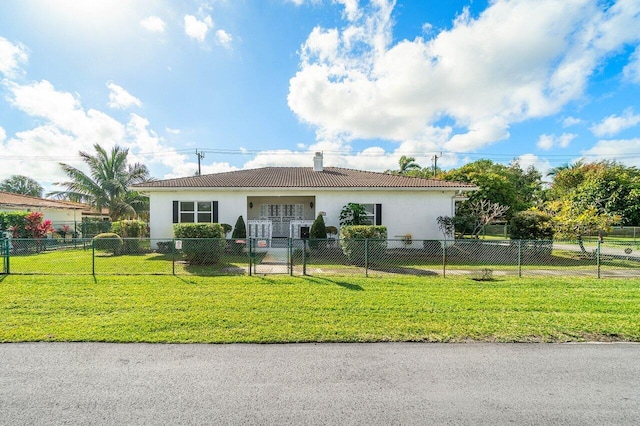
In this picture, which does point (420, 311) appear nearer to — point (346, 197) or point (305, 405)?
point (305, 405)

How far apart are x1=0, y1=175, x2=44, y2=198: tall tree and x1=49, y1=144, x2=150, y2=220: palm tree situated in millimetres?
40178

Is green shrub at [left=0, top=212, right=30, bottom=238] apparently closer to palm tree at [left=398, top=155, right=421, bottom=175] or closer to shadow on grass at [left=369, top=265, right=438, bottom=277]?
shadow on grass at [left=369, top=265, right=438, bottom=277]

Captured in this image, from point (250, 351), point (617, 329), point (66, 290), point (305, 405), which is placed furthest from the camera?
point (66, 290)

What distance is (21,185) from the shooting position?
47.4 m

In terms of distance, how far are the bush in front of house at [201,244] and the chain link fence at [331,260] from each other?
0.03m

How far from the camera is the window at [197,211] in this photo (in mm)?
13156

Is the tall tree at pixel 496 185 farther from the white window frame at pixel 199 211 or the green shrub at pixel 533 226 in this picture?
the white window frame at pixel 199 211

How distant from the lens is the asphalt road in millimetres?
2486

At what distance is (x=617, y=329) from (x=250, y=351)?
5.95 metres

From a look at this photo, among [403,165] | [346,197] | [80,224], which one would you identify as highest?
[403,165]

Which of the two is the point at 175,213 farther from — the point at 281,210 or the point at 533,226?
the point at 533,226

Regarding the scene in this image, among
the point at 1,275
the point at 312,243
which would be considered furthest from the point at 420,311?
the point at 1,275

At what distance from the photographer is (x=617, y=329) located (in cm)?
436

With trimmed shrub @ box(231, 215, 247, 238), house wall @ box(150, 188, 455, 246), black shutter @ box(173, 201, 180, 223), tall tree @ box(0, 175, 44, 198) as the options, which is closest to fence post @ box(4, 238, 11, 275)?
house wall @ box(150, 188, 455, 246)
